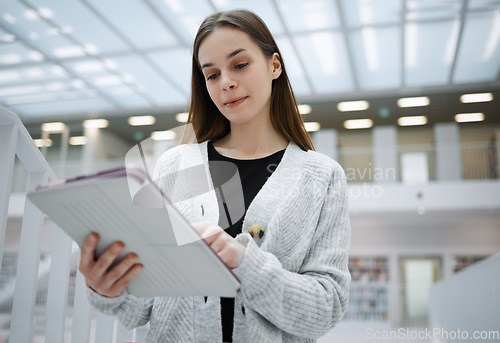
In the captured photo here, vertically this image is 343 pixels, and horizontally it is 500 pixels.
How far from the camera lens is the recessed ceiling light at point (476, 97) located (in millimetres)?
9150

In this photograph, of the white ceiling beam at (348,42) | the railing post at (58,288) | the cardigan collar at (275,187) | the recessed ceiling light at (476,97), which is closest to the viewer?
the cardigan collar at (275,187)

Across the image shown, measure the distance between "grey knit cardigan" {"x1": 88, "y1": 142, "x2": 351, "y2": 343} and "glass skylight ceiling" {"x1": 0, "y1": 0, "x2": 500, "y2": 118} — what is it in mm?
5753

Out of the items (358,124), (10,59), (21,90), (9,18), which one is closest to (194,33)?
(9,18)

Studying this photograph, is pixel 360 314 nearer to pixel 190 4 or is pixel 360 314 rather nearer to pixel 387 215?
pixel 387 215

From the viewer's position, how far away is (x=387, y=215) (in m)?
9.23

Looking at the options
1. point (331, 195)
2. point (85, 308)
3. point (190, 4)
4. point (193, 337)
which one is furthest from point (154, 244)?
point (190, 4)

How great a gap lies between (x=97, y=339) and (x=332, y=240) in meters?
0.74

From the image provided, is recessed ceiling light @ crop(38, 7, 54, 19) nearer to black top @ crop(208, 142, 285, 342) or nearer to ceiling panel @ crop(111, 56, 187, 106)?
ceiling panel @ crop(111, 56, 187, 106)

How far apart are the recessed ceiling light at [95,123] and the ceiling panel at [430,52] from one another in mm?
6679

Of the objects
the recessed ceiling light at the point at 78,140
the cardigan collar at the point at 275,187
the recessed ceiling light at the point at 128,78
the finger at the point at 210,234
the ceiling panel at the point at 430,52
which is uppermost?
the ceiling panel at the point at 430,52

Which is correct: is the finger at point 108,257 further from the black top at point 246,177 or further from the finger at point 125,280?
the black top at point 246,177

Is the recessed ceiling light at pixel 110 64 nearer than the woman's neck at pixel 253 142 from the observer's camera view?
No

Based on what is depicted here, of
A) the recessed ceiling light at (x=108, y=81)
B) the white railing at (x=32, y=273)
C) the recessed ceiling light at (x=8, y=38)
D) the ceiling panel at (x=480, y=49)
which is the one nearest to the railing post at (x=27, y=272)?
the white railing at (x=32, y=273)

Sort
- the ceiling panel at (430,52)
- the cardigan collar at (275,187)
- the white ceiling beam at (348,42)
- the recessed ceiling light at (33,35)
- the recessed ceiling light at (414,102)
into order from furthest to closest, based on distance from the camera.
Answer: the recessed ceiling light at (414,102) → the recessed ceiling light at (33,35) → the ceiling panel at (430,52) → the white ceiling beam at (348,42) → the cardigan collar at (275,187)
